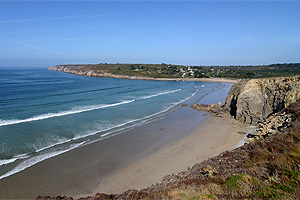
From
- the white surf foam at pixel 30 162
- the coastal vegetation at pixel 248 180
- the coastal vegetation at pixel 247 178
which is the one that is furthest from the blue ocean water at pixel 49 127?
the coastal vegetation at pixel 247 178

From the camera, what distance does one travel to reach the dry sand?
11.4 metres

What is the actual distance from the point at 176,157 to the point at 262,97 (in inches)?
583

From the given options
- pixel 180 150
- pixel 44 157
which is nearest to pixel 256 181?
pixel 180 150

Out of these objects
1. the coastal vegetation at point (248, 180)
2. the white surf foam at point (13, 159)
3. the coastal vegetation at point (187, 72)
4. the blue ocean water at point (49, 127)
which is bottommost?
the white surf foam at point (13, 159)

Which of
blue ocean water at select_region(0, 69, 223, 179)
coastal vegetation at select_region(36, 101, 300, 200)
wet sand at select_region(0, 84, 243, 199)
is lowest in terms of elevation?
wet sand at select_region(0, 84, 243, 199)

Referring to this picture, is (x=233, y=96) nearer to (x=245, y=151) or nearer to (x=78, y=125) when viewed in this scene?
(x=245, y=151)

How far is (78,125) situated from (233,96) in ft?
70.5

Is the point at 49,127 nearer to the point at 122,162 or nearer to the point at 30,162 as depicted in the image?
the point at 30,162

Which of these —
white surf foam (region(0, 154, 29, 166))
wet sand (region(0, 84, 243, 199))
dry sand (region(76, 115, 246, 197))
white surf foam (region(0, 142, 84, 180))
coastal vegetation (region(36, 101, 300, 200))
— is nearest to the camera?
coastal vegetation (region(36, 101, 300, 200))

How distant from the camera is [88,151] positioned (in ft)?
51.0

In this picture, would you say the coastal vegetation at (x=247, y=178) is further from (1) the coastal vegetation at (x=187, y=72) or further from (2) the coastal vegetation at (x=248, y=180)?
(1) the coastal vegetation at (x=187, y=72)

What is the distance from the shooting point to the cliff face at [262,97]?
787 inches

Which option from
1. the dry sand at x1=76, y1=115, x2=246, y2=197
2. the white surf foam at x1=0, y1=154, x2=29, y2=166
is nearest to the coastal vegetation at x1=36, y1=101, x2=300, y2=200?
the dry sand at x1=76, y1=115, x2=246, y2=197

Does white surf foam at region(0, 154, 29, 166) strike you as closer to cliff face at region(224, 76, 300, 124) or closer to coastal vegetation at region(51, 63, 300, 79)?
cliff face at region(224, 76, 300, 124)
